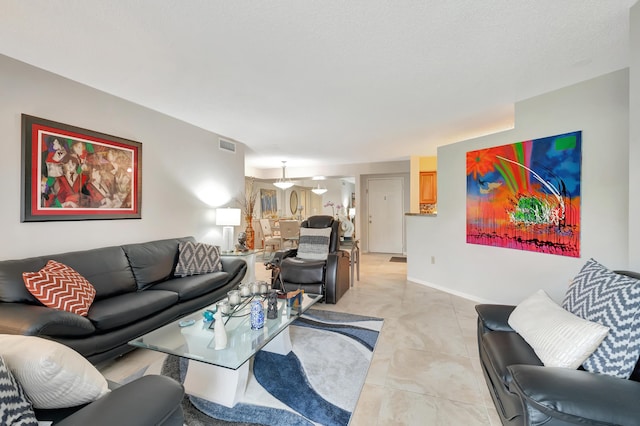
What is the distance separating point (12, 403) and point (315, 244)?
11.3ft

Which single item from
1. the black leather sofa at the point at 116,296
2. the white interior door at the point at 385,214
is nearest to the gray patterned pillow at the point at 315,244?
the black leather sofa at the point at 116,296

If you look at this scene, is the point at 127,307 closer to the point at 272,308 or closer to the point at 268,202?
the point at 272,308

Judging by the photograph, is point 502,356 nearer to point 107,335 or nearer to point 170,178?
point 107,335

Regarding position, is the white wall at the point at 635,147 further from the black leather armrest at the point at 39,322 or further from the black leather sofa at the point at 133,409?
the black leather armrest at the point at 39,322

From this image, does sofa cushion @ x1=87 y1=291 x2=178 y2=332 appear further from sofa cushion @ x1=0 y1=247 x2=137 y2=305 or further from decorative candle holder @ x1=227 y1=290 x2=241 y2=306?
decorative candle holder @ x1=227 y1=290 x2=241 y2=306

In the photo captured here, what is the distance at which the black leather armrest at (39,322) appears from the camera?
1661 mm

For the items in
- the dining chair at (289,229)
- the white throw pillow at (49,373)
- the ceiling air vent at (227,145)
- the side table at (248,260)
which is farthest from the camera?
the dining chair at (289,229)

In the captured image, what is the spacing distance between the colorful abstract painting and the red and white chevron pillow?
4.19m

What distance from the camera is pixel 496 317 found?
1893 mm

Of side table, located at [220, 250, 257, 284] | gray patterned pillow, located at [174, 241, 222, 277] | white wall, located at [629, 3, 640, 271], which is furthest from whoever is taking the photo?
side table, located at [220, 250, 257, 284]

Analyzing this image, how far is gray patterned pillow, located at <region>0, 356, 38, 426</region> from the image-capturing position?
0.83 m

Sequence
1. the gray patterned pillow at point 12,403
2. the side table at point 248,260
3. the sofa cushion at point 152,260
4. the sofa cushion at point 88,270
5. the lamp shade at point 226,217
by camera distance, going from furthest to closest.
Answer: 1. the lamp shade at point 226,217
2. the side table at point 248,260
3. the sofa cushion at point 152,260
4. the sofa cushion at point 88,270
5. the gray patterned pillow at point 12,403

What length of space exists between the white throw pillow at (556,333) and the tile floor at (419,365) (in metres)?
0.60

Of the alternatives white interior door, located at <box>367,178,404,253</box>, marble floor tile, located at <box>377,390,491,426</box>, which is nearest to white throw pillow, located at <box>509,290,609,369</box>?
marble floor tile, located at <box>377,390,491,426</box>
